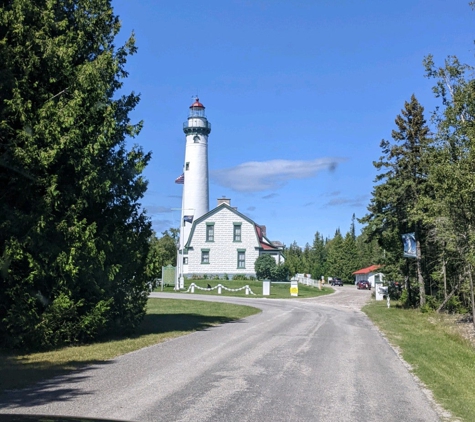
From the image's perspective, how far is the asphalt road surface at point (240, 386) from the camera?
7723 mm

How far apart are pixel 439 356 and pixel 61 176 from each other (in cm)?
1085

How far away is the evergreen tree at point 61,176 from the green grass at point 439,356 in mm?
8311

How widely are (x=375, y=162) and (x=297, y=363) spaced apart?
21.0 metres

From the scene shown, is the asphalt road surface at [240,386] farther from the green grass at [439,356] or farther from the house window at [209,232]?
the house window at [209,232]

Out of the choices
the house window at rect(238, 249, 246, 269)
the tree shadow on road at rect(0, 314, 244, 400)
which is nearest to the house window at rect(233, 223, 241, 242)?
the house window at rect(238, 249, 246, 269)

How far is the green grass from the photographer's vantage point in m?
9.16

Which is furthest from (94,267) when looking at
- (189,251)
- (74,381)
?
(189,251)

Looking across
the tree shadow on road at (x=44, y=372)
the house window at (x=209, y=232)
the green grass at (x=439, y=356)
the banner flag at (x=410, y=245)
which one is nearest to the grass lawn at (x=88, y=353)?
the tree shadow on road at (x=44, y=372)

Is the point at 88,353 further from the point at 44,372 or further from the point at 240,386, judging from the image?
the point at 240,386

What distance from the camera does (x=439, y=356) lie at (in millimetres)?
14258

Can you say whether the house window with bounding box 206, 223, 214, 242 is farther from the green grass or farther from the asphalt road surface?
the asphalt road surface

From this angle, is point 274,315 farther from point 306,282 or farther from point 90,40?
point 306,282

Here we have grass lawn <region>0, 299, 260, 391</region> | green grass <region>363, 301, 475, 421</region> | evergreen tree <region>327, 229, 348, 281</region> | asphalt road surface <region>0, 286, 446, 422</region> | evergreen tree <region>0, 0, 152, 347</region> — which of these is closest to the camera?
asphalt road surface <region>0, 286, 446, 422</region>

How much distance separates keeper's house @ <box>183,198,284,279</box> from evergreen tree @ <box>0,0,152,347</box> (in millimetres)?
41889
